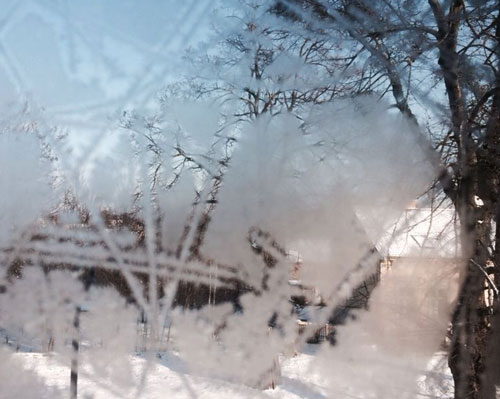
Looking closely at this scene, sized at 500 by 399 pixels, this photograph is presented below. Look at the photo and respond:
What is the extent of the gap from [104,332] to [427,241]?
75 centimetres

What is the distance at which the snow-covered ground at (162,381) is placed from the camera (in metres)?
1.16

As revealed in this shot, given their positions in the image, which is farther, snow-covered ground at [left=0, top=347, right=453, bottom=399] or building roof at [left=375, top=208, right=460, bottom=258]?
building roof at [left=375, top=208, right=460, bottom=258]

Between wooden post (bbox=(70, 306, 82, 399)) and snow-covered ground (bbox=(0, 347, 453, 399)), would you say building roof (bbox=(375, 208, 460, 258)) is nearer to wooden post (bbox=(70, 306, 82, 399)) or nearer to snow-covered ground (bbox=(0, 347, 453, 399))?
snow-covered ground (bbox=(0, 347, 453, 399))

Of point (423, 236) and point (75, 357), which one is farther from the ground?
point (423, 236)

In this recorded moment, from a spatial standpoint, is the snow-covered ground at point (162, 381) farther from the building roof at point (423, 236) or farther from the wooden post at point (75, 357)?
the building roof at point (423, 236)

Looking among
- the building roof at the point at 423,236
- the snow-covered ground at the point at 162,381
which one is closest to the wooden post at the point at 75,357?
the snow-covered ground at the point at 162,381

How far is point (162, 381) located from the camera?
1.22 metres

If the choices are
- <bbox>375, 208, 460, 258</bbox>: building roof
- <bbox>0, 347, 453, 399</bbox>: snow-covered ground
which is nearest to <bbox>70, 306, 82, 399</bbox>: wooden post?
<bbox>0, 347, 453, 399</bbox>: snow-covered ground

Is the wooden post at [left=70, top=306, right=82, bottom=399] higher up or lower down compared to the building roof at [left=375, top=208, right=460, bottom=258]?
lower down

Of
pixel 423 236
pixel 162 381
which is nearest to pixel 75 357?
pixel 162 381

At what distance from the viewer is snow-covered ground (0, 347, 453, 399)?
1160mm

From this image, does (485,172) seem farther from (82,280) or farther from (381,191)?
(82,280)

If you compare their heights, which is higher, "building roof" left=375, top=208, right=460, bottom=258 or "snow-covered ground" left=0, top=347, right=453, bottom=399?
"building roof" left=375, top=208, right=460, bottom=258

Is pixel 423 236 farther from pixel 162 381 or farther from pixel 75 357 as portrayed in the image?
pixel 75 357
